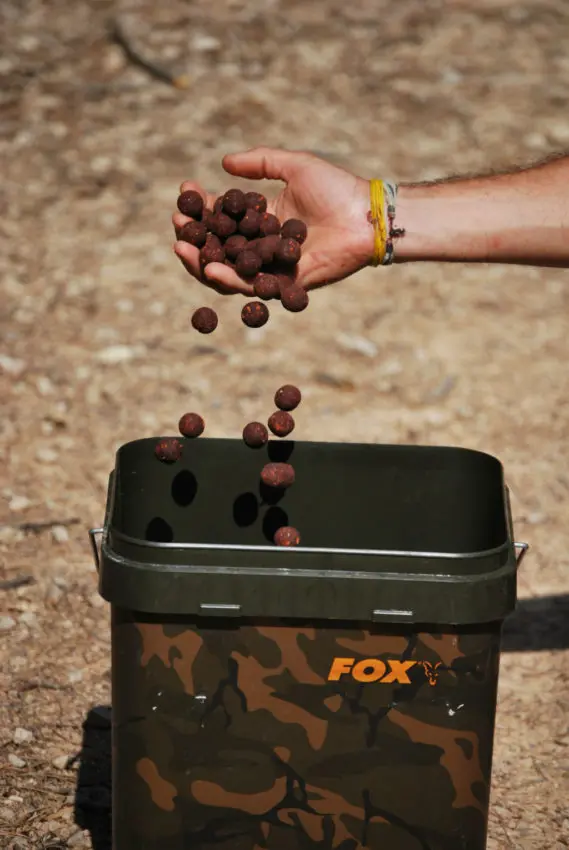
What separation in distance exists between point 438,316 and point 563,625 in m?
2.56

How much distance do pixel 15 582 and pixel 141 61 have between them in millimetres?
5464

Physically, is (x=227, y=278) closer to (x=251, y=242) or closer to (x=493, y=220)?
(x=251, y=242)

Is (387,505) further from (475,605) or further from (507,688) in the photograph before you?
(507,688)

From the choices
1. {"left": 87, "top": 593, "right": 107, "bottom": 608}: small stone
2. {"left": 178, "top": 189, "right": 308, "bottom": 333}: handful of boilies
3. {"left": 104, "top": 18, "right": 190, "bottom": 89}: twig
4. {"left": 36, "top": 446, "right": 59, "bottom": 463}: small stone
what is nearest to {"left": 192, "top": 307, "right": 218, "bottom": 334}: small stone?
{"left": 178, "top": 189, "right": 308, "bottom": 333}: handful of boilies

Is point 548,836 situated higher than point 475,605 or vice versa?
point 475,605

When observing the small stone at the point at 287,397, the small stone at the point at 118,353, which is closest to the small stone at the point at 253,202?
the small stone at the point at 287,397

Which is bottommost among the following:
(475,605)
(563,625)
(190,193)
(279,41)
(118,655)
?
(563,625)

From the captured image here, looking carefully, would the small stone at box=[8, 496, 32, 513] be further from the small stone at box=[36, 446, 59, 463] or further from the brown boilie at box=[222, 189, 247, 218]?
the brown boilie at box=[222, 189, 247, 218]

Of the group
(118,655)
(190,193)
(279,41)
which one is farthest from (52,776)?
(279,41)

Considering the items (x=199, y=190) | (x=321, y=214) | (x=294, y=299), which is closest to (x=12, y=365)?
(x=199, y=190)

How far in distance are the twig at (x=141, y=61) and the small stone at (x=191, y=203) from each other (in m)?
5.29

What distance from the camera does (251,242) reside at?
382cm

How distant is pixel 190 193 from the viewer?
396 cm

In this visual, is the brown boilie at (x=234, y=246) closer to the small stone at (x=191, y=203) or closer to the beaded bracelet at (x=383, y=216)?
the small stone at (x=191, y=203)
